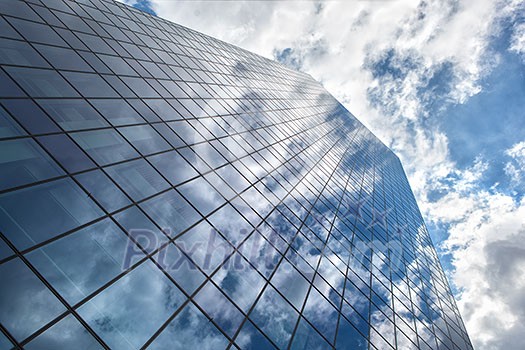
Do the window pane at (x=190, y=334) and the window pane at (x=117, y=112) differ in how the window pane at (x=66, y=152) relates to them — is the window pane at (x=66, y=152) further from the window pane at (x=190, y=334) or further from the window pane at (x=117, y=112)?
the window pane at (x=190, y=334)

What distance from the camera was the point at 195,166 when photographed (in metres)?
17.1

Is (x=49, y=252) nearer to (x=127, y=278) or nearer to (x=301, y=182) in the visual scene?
(x=127, y=278)

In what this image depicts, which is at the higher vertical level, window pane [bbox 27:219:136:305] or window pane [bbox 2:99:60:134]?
window pane [bbox 2:99:60:134]

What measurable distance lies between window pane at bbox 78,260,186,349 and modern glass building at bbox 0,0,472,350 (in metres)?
0.04

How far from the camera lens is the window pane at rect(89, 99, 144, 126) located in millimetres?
14867

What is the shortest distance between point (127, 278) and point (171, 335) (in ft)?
6.67

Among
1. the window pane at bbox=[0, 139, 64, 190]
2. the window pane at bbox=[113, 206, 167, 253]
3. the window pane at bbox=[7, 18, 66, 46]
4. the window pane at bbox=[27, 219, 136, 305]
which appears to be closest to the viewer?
the window pane at bbox=[27, 219, 136, 305]

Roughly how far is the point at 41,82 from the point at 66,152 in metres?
4.03

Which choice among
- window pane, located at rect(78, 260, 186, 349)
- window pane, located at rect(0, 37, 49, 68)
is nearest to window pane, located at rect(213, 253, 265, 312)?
window pane, located at rect(78, 260, 186, 349)

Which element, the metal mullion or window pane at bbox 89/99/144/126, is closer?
the metal mullion

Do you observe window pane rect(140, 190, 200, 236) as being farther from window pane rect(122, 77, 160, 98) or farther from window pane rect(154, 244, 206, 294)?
window pane rect(122, 77, 160, 98)

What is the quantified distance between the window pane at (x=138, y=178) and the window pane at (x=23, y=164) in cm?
219

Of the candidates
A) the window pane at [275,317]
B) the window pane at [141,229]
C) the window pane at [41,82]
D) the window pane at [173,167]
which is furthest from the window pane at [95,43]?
the window pane at [275,317]

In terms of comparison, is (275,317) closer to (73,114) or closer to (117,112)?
(73,114)
